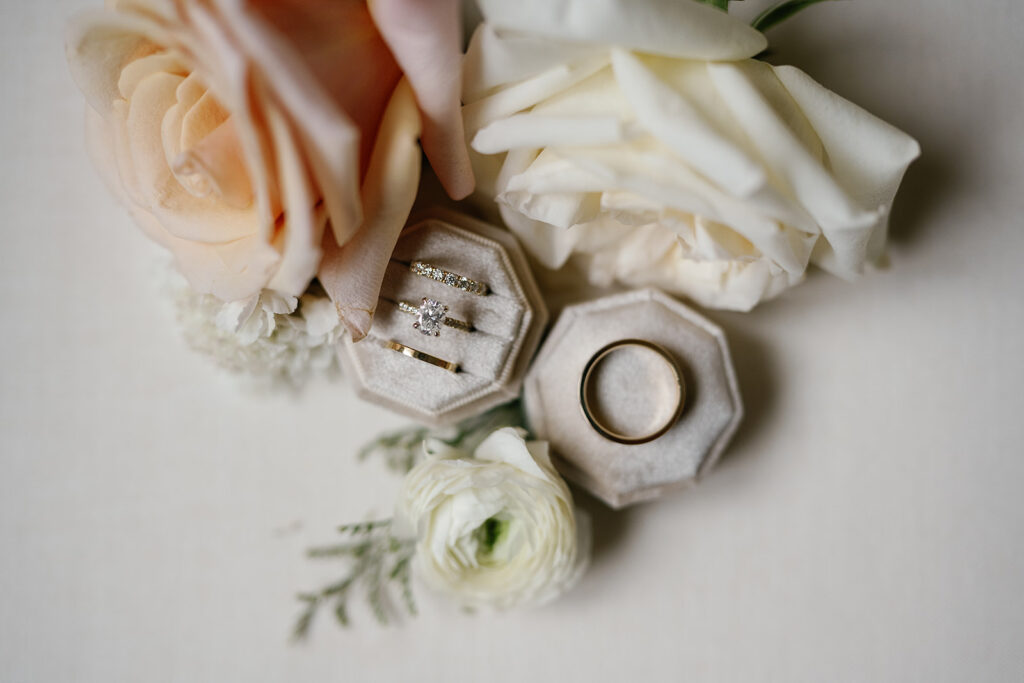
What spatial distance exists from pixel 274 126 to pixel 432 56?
14 centimetres

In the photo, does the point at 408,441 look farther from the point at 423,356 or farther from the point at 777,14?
the point at 777,14

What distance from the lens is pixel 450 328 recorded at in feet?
2.24

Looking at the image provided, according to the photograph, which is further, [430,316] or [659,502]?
[659,502]

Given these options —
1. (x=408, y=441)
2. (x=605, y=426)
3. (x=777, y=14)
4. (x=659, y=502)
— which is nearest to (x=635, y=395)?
(x=605, y=426)

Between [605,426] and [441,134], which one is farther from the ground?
→ [441,134]

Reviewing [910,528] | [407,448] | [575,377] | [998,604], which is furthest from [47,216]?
[998,604]

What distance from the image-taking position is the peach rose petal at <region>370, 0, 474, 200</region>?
46cm

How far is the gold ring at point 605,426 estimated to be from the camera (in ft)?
2.22

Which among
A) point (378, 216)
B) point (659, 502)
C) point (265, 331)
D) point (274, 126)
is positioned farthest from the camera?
point (659, 502)

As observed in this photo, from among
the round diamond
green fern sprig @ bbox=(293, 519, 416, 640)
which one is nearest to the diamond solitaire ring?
the round diamond

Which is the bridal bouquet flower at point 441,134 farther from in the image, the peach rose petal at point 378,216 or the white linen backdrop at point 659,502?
the white linen backdrop at point 659,502

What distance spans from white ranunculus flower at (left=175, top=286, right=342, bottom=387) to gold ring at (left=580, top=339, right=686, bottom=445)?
0.83 feet

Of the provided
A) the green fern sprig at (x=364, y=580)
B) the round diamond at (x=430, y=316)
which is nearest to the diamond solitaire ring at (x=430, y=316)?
the round diamond at (x=430, y=316)

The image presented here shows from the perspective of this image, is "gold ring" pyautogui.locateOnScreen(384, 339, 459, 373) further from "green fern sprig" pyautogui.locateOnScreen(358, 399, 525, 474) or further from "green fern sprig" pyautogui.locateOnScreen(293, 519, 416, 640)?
"green fern sprig" pyautogui.locateOnScreen(293, 519, 416, 640)
